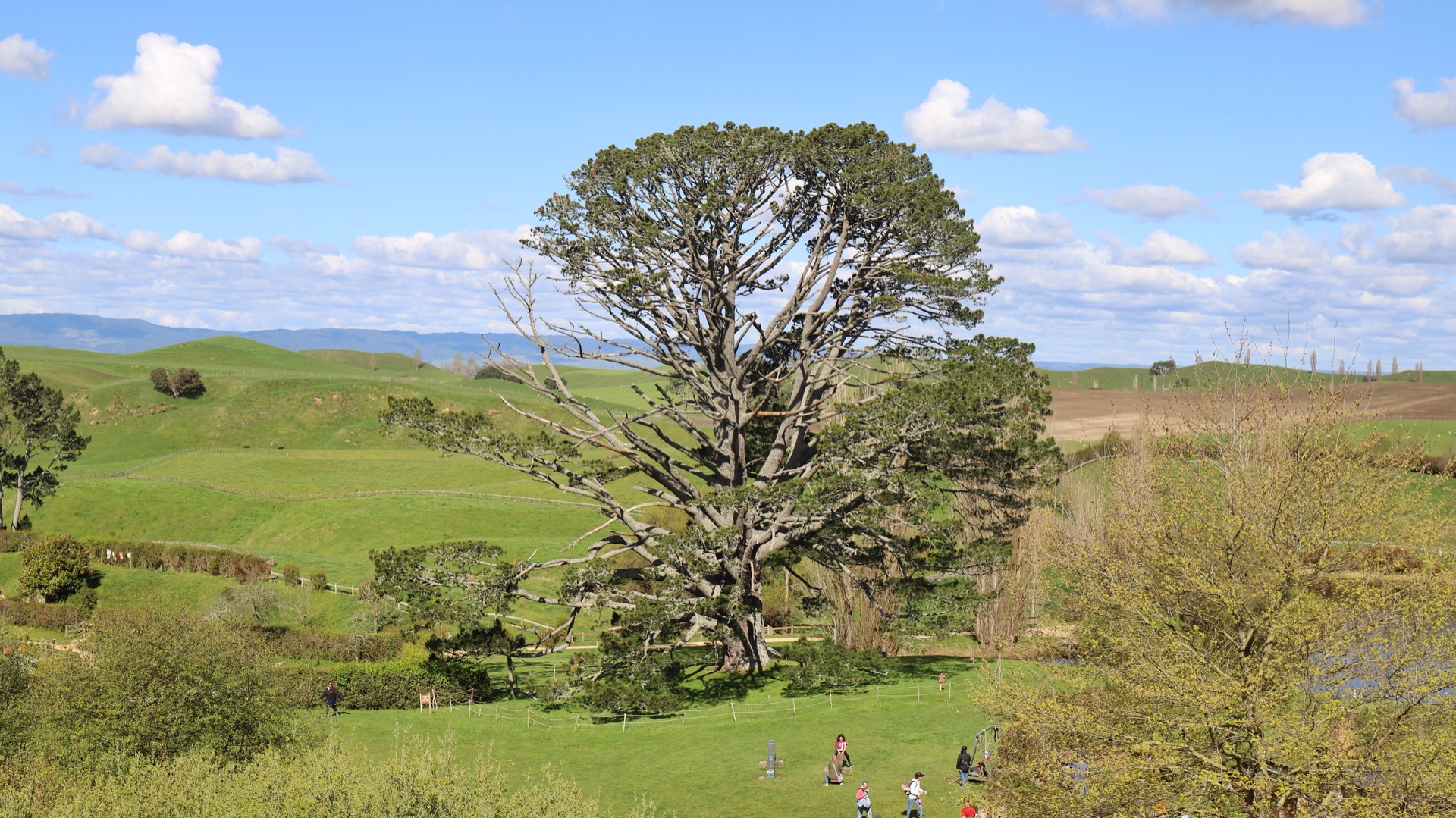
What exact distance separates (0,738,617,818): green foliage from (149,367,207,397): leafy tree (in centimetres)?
12412

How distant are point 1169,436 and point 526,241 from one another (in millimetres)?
22633

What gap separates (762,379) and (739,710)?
37.6ft

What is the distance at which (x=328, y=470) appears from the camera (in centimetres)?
9331

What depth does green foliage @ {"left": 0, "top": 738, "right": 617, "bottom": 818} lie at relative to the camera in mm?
16516

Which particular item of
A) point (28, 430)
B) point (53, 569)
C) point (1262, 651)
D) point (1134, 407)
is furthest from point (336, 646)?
point (1134, 407)

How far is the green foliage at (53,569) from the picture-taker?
181ft

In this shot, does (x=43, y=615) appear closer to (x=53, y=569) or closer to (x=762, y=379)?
(x=53, y=569)

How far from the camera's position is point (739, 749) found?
3106cm

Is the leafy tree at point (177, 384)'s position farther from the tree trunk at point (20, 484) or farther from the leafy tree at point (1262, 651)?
the leafy tree at point (1262, 651)

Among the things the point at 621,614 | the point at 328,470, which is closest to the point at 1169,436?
the point at 621,614

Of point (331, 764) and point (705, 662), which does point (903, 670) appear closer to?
point (705, 662)

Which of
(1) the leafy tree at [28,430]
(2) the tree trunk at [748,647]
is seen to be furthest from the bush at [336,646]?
(1) the leafy tree at [28,430]

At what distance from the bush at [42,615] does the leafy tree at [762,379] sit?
27.9m

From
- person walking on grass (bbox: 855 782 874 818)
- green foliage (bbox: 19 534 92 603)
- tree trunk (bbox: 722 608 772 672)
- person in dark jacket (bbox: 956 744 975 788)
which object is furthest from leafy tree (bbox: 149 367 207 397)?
person walking on grass (bbox: 855 782 874 818)
